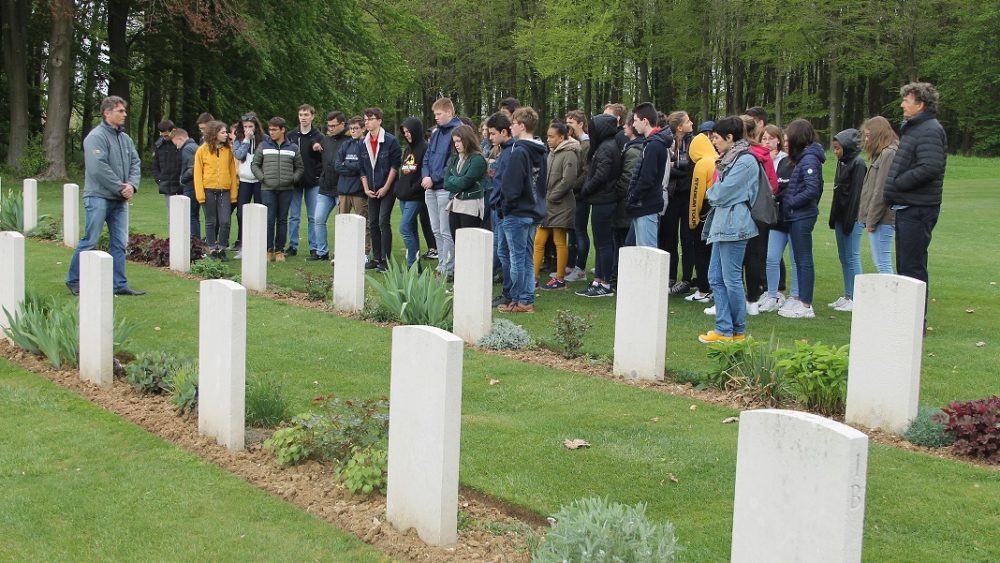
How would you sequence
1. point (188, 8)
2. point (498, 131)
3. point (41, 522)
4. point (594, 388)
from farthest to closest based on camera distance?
1. point (188, 8)
2. point (498, 131)
3. point (594, 388)
4. point (41, 522)

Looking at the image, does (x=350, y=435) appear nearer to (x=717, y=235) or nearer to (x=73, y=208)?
(x=717, y=235)

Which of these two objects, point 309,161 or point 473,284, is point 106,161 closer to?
point 309,161

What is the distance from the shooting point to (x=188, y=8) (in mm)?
27641

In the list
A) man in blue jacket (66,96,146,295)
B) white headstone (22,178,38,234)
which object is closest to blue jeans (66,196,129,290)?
man in blue jacket (66,96,146,295)

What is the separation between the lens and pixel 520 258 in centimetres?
1105

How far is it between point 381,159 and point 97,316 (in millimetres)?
6817

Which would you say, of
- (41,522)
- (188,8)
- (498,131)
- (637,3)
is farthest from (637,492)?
(637,3)

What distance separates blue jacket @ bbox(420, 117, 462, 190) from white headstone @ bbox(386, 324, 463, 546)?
324 inches

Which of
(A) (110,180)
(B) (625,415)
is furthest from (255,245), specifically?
(B) (625,415)

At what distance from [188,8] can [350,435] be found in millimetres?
24553

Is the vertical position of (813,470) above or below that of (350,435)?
above

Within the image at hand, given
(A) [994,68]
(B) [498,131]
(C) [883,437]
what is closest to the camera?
(C) [883,437]

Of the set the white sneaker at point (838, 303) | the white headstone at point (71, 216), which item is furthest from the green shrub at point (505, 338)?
the white headstone at point (71, 216)

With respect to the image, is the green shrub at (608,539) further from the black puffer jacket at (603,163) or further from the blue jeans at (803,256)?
the black puffer jacket at (603,163)
